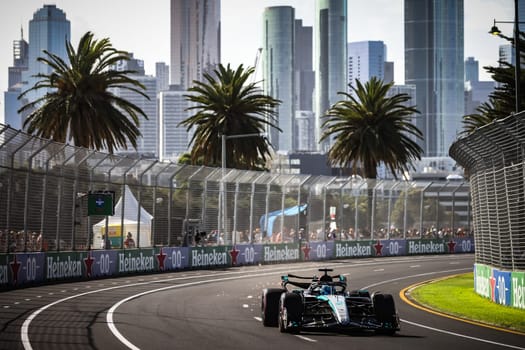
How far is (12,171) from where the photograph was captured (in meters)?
32.8

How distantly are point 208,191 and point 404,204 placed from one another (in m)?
18.9

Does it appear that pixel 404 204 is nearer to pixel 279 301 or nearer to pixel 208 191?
pixel 208 191

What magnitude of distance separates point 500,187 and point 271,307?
8.81 meters

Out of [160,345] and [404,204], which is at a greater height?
[404,204]

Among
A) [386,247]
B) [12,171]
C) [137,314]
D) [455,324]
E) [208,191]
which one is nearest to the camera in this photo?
[455,324]

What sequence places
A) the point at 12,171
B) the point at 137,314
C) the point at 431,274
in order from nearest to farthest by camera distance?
1. the point at 137,314
2. the point at 12,171
3. the point at 431,274

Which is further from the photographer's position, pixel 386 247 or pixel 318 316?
pixel 386 247

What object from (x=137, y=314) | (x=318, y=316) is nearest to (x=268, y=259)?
(x=137, y=314)

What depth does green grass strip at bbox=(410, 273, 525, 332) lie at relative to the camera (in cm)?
2227

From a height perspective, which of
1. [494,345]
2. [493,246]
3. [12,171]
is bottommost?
[494,345]

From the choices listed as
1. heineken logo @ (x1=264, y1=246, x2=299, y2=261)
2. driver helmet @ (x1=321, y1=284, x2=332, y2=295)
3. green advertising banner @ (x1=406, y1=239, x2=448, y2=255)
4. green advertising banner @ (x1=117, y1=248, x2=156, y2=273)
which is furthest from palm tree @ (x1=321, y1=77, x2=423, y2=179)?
driver helmet @ (x1=321, y1=284, x2=332, y2=295)

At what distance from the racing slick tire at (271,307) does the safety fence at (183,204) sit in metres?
12.5

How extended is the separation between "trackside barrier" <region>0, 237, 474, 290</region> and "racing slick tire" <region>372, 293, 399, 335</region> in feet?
50.4

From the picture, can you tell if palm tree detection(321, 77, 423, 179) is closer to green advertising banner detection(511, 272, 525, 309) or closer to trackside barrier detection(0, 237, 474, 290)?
trackside barrier detection(0, 237, 474, 290)
